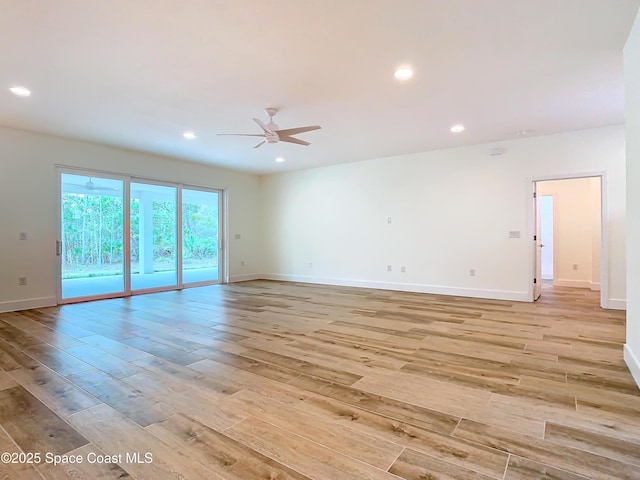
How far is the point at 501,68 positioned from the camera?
3.27 m

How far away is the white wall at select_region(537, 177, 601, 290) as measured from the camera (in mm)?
7078

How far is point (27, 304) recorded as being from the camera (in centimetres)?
524

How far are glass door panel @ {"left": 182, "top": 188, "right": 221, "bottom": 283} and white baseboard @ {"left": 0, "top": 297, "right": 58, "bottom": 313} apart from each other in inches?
94.3

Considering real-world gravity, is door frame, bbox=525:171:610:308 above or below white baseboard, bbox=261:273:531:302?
above

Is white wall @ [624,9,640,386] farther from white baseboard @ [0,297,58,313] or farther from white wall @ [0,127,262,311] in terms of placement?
white baseboard @ [0,297,58,313]

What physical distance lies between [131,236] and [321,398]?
5.67 m

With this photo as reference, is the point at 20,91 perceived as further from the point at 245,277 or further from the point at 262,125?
the point at 245,277

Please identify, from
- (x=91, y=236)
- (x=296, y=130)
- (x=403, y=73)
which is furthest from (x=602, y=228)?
(x=91, y=236)

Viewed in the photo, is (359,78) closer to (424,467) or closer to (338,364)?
(338,364)

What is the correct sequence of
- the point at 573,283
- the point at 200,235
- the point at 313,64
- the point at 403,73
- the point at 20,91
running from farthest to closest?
the point at 200,235 → the point at 573,283 → the point at 20,91 → the point at 403,73 → the point at 313,64

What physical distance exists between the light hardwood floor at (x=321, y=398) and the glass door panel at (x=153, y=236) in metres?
2.39

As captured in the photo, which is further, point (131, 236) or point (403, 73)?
point (131, 236)

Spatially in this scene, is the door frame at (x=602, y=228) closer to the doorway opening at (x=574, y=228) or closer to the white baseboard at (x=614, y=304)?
the white baseboard at (x=614, y=304)

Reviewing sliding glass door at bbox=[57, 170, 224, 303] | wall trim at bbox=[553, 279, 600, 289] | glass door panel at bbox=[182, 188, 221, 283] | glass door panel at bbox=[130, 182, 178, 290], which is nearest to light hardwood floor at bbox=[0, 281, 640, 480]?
sliding glass door at bbox=[57, 170, 224, 303]
